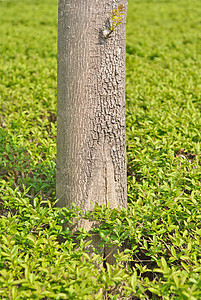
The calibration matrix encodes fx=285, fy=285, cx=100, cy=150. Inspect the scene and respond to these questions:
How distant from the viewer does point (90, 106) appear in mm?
1937

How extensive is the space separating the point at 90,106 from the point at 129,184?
980mm

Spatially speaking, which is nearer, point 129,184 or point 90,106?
point 90,106

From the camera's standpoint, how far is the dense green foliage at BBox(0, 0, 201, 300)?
163 centimetres

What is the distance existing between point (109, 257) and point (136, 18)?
27.1ft

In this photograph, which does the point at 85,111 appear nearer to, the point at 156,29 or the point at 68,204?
the point at 68,204

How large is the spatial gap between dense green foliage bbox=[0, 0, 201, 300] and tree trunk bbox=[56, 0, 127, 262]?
0.61 feet

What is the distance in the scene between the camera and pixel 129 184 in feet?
8.61

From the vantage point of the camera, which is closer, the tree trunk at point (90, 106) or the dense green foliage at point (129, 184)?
the dense green foliage at point (129, 184)

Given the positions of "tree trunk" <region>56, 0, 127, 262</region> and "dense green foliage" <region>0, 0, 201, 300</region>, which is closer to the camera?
"dense green foliage" <region>0, 0, 201, 300</region>

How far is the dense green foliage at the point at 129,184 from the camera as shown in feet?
5.36

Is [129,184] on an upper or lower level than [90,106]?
A: lower

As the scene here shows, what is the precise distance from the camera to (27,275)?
1.57 meters

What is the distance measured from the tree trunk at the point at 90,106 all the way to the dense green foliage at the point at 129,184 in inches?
7.3

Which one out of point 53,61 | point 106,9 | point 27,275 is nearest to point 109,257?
point 27,275
